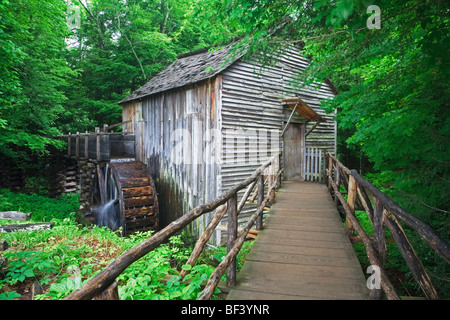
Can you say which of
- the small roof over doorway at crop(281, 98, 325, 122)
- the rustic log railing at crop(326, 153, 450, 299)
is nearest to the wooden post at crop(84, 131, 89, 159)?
the small roof over doorway at crop(281, 98, 325, 122)

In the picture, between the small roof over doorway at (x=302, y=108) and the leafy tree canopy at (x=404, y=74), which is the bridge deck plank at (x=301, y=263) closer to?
the leafy tree canopy at (x=404, y=74)

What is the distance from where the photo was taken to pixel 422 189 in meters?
4.01

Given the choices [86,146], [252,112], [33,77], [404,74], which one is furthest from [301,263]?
[33,77]

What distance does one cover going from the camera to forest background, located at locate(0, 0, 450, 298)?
3.71 m

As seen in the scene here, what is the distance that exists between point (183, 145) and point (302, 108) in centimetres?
454

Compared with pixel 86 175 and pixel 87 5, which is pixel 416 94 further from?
pixel 87 5

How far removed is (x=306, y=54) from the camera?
680 cm

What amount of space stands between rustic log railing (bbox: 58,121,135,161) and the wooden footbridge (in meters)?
7.85

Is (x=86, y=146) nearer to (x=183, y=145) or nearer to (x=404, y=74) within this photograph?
(x=183, y=145)

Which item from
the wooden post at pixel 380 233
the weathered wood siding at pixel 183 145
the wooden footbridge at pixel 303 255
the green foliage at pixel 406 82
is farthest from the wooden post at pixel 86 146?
the wooden post at pixel 380 233

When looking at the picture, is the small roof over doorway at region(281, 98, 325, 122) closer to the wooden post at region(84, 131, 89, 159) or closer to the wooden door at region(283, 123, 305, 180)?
the wooden door at region(283, 123, 305, 180)

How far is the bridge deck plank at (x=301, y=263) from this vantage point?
2.66 meters
